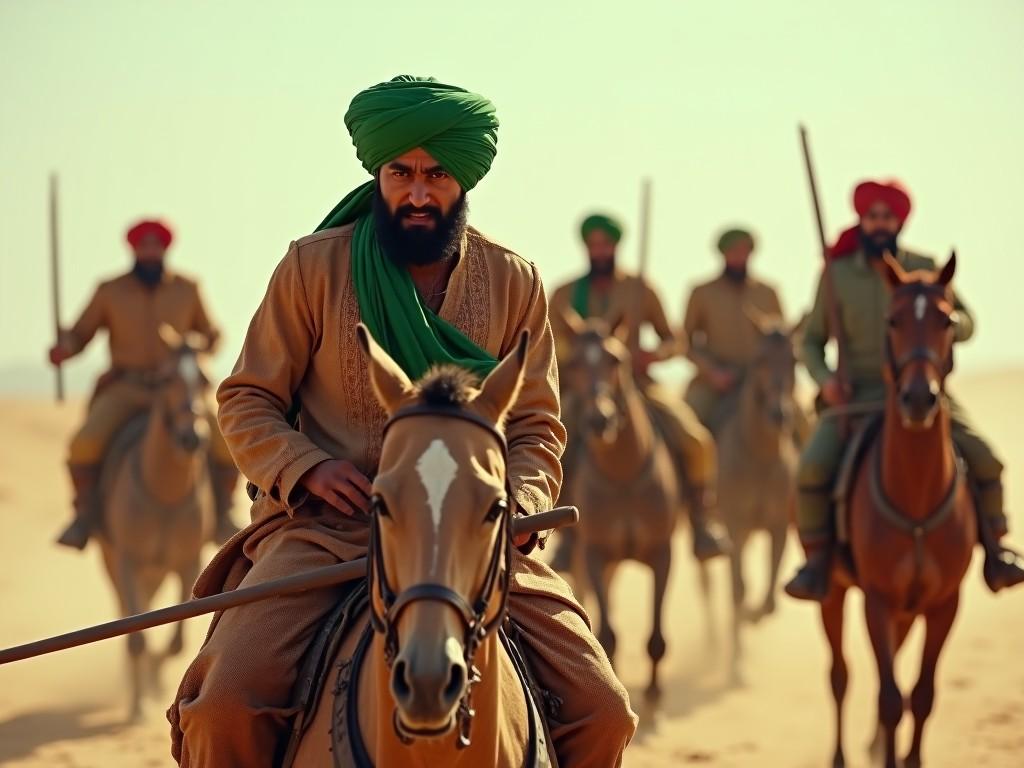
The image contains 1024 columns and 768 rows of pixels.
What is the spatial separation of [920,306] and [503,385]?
573 cm

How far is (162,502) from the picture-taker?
14.8 metres

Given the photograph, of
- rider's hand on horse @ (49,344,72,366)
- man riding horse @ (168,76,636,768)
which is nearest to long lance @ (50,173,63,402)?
rider's hand on horse @ (49,344,72,366)

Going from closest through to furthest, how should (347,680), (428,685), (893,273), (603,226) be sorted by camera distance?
(428,685)
(347,680)
(893,273)
(603,226)

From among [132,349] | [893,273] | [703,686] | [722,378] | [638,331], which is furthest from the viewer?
[722,378]

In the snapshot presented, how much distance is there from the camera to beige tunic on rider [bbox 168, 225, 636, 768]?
544 cm

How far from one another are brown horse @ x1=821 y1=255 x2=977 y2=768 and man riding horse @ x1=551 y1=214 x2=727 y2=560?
4165 mm

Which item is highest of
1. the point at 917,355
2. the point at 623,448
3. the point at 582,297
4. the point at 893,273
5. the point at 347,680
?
the point at 582,297

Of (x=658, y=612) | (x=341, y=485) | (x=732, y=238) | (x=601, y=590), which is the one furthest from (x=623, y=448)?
(x=341, y=485)

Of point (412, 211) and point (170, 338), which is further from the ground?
point (170, 338)

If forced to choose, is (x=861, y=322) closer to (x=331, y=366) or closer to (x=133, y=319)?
(x=133, y=319)

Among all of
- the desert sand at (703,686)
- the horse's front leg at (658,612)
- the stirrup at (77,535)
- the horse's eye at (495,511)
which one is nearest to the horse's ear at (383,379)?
the horse's eye at (495,511)

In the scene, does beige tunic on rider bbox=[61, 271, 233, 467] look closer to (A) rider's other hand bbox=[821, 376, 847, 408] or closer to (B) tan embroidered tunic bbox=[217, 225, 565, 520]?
(A) rider's other hand bbox=[821, 376, 847, 408]

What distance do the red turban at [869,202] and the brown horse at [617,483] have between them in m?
2.57

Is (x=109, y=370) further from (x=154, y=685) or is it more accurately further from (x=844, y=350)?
(x=844, y=350)
